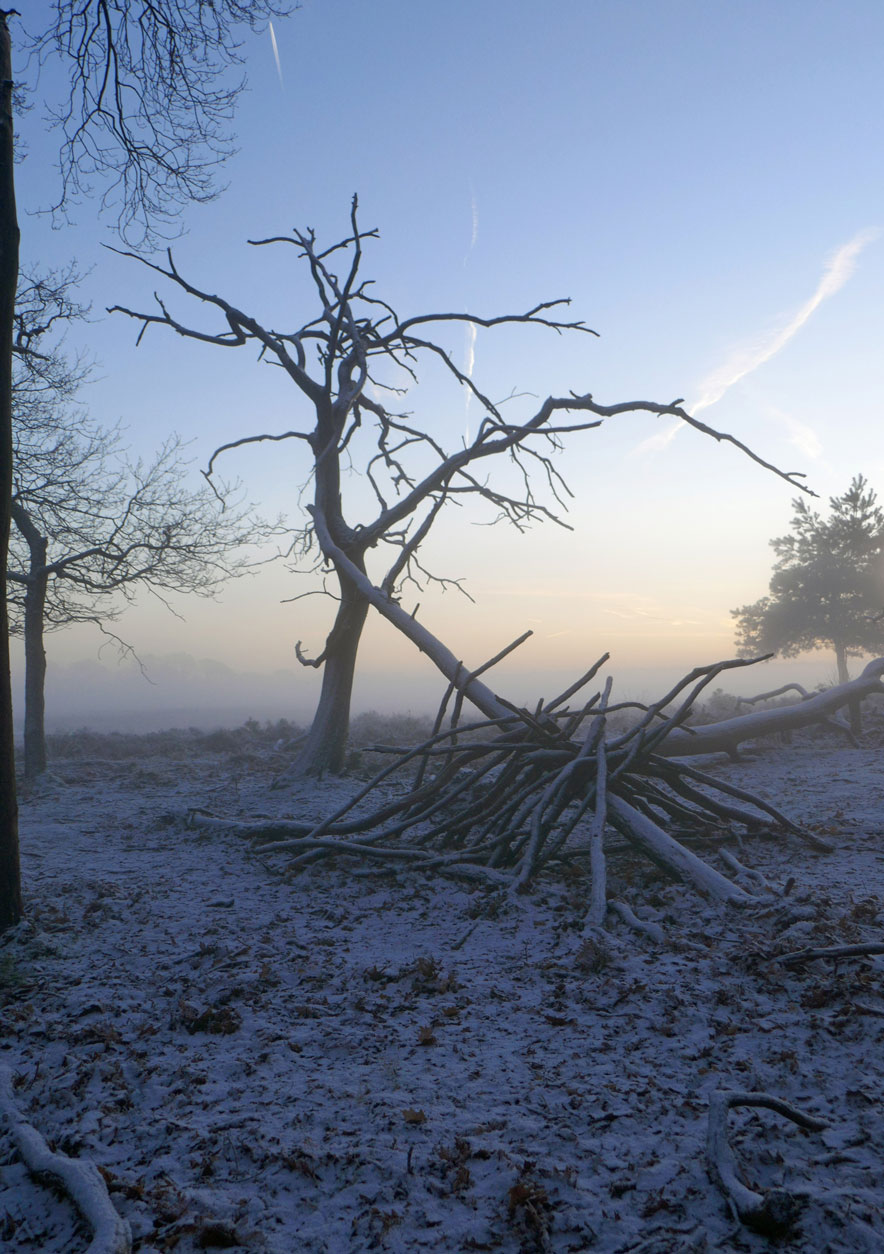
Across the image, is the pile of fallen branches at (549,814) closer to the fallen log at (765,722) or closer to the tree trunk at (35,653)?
the fallen log at (765,722)

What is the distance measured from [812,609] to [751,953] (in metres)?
31.9

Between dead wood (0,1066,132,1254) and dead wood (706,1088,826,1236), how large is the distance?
1839 mm

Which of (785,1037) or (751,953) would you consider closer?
(785,1037)

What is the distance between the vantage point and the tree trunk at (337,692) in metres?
11.6

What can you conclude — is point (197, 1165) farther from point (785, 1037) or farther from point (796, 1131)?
A: point (785, 1037)

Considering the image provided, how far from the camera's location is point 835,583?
105ft

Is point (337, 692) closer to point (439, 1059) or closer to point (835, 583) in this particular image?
point (439, 1059)

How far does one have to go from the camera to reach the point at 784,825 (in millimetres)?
6766

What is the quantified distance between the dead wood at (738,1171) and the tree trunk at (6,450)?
4.48 metres

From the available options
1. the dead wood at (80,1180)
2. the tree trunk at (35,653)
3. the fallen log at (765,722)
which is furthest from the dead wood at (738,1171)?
the tree trunk at (35,653)

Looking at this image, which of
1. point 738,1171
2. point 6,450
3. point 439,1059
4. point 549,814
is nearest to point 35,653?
point 6,450

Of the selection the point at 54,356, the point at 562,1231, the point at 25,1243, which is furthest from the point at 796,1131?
the point at 54,356

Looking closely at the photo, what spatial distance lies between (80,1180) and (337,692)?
9.19 m

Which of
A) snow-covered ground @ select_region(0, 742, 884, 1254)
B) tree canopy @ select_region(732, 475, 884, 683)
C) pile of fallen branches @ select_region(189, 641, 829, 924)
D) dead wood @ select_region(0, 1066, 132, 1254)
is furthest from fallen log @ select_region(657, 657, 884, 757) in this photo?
tree canopy @ select_region(732, 475, 884, 683)
